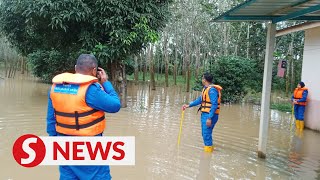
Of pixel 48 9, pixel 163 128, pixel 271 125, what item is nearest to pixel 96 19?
pixel 48 9

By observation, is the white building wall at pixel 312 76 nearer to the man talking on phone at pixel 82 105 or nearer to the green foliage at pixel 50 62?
the man talking on phone at pixel 82 105

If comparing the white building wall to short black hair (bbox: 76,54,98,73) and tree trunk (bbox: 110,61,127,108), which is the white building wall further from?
short black hair (bbox: 76,54,98,73)

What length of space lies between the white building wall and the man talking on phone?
882 centimetres

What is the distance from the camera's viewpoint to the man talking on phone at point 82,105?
2.99m

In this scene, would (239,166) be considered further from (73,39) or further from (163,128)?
(73,39)

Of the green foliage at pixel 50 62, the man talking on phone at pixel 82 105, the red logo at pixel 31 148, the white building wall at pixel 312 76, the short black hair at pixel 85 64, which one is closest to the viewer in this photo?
the man talking on phone at pixel 82 105

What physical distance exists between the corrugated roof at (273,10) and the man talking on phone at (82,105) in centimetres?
340

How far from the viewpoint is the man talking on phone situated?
118 inches

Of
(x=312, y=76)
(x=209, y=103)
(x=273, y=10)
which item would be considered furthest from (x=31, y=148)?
(x=312, y=76)

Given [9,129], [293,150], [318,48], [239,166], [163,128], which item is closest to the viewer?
[239,166]

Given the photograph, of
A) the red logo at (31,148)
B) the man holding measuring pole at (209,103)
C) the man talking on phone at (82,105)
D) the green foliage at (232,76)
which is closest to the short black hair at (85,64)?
the man talking on phone at (82,105)

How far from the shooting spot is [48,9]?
11273mm

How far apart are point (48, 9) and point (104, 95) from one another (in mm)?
9232

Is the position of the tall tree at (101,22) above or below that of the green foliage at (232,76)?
above
